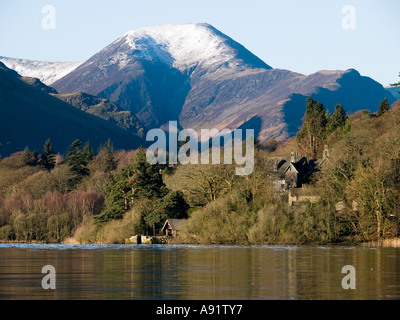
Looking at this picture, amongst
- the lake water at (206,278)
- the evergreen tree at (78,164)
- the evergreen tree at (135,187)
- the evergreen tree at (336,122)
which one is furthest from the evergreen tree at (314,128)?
the lake water at (206,278)

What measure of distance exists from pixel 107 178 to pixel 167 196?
129 ft

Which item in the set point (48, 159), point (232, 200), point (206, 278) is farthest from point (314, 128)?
point (206, 278)

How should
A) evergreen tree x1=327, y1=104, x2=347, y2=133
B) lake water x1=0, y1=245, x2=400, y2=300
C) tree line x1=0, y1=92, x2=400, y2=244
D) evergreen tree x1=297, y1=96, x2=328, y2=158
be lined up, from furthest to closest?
evergreen tree x1=297, y1=96, x2=328, y2=158 → evergreen tree x1=327, y1=104, x2=347, y2=133 → tree line x1=0, y1=92, x2=400, y2=244 → lake water x1=0, y1=245, x2=400, y2=300

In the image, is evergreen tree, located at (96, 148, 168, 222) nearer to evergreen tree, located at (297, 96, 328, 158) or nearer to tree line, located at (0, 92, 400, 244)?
tree line, located at (0, 92, 400, 244)

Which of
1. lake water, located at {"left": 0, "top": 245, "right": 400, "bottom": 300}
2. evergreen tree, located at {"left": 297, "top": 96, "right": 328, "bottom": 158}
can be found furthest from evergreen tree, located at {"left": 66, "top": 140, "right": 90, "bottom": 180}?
lake water, located at {"left": 0, "top": 245, "right": 400, "bottom": 300}

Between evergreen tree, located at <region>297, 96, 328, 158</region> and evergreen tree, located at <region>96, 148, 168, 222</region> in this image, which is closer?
evergreen tree, located at <region>96, 148, 168, 222</region>

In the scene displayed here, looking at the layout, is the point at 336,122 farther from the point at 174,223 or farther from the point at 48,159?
the point at 48,159

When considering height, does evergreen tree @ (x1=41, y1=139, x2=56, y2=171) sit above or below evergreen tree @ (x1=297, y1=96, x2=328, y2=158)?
below

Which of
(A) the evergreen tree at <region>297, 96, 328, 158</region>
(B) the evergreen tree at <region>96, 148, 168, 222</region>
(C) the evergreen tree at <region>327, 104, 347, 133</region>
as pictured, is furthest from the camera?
(A) the evergreen tree at <region>297, 96, 328, 158</region>

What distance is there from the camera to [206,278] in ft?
124

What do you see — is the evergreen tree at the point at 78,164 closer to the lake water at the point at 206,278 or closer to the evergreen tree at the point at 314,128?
the evergreen tree at the point at 314,128

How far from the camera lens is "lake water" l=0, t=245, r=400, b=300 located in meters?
30.8

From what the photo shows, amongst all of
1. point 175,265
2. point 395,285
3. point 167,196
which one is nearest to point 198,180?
point 167,196
